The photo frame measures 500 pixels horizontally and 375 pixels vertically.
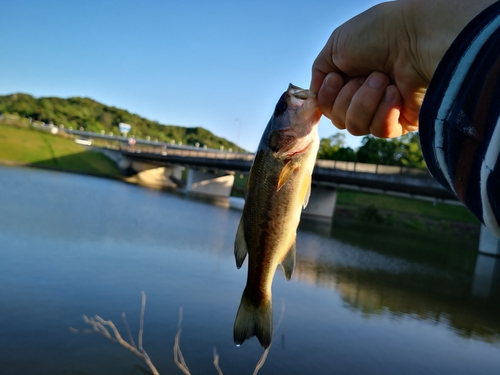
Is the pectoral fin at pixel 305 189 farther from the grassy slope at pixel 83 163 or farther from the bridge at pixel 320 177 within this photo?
the grassy slope at pixel 83 163

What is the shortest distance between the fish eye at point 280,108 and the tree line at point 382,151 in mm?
37808

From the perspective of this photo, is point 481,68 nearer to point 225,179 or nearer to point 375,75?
point 375,75

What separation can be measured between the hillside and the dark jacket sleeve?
122 m

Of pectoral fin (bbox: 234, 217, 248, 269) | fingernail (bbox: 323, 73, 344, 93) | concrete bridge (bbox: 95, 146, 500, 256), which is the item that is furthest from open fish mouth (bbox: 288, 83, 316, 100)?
concrete bridge (bbox: 95, 146, 500, 256)

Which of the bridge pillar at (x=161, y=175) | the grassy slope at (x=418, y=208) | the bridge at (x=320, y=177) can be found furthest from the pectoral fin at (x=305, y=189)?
the bridge pillar at (x=161, y=175)

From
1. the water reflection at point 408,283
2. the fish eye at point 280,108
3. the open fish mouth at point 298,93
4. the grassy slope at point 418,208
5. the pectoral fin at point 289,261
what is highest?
the open fish mouth at point 298,93

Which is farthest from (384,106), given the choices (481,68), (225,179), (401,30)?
(225,179)

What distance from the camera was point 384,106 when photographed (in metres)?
2.42

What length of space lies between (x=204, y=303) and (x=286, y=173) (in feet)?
31.5

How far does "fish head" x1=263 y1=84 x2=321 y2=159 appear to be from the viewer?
2502mm

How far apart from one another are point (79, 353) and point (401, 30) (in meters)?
7.79

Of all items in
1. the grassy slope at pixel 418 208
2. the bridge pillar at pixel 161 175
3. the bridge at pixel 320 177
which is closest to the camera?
the bridge at pixel 320 177

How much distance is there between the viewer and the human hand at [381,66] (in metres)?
1.87

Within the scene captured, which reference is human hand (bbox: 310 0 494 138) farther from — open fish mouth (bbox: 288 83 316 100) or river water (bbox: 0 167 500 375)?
river water (bbox: 0 167 500 375)
